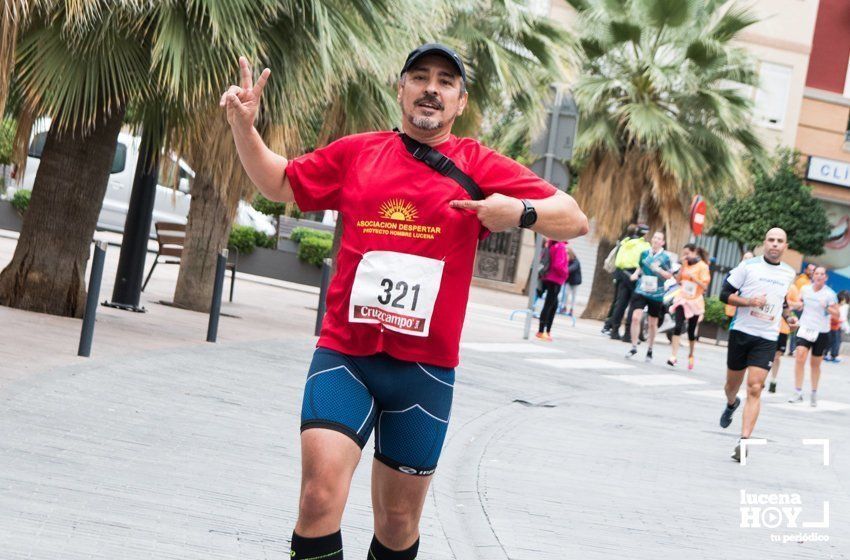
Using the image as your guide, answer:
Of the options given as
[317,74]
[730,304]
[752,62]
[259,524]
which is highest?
[752,62]

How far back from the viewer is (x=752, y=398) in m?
10.0

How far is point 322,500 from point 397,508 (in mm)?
406

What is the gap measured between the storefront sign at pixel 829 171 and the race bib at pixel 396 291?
34882 millimetres

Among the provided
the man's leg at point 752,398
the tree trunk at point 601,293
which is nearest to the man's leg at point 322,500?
the man's leg at point 752,398

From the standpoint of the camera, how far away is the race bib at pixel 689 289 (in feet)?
60.4

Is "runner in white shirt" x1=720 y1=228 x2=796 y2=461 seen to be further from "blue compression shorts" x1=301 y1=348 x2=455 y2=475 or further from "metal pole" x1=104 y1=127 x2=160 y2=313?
"metal pole" x1=104 y1=127 x2=160 y2=313

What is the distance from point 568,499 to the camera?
24.0ft

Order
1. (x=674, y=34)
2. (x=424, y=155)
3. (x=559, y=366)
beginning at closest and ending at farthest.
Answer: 1. (x=424, y=155)
2. (x=559, y=366)
3. (x=674, y=34)

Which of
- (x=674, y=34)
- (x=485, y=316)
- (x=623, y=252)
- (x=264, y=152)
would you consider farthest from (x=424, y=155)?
(x=674, y=34)

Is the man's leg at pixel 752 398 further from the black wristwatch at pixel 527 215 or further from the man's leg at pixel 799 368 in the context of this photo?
the black wristwatch at pixel 527 215

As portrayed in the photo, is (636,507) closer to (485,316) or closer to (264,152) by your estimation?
(264,152)

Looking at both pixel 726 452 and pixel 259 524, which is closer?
pixel 259 524

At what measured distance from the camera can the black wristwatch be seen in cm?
386

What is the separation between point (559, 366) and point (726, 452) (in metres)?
5.90
